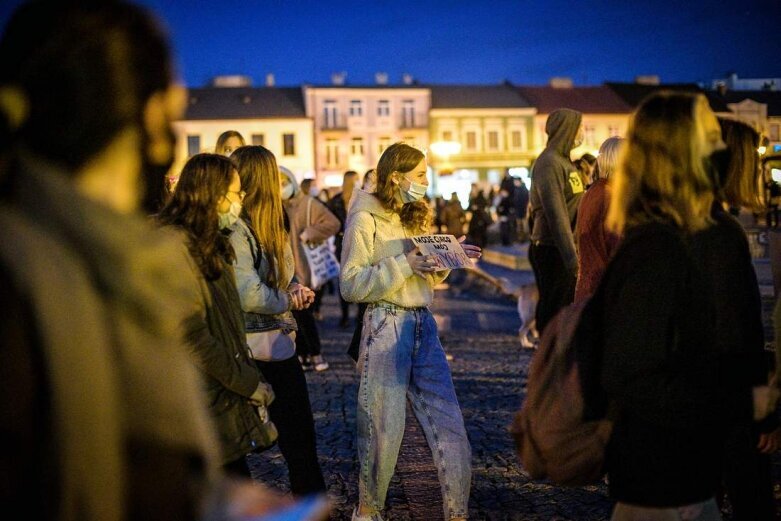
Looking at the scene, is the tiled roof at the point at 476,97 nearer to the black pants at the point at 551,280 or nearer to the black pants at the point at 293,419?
the black pants at the point at 551,280

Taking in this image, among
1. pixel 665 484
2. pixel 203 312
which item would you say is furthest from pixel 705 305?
pixel 203 312

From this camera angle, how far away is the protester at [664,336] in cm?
213

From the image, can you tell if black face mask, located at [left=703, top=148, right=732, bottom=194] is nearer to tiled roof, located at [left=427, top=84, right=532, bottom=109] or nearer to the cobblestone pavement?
the cobblestone pavement

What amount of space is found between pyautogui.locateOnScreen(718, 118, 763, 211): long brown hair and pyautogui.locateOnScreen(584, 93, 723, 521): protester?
881 mm

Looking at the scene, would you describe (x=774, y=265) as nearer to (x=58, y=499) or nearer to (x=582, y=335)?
(x=582, y=335)

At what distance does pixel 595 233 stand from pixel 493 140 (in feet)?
205

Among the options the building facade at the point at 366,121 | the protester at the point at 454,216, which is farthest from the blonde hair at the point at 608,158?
the building facade at the point at 366,121

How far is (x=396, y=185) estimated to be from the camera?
407cm

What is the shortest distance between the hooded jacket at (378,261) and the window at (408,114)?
6191 centimetres

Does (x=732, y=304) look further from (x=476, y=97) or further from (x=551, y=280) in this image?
(x=476, y=97)

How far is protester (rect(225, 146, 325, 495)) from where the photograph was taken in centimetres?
355

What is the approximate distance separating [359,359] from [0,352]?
2.98 m

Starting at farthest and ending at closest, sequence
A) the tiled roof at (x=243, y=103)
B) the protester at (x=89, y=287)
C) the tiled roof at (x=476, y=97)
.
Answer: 1. the tiled roof at (x=476, y=97)
2. the tiled roof at (x=243, y=103)
3. the protester at (x=89, y=287)

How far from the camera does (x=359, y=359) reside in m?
4.07
